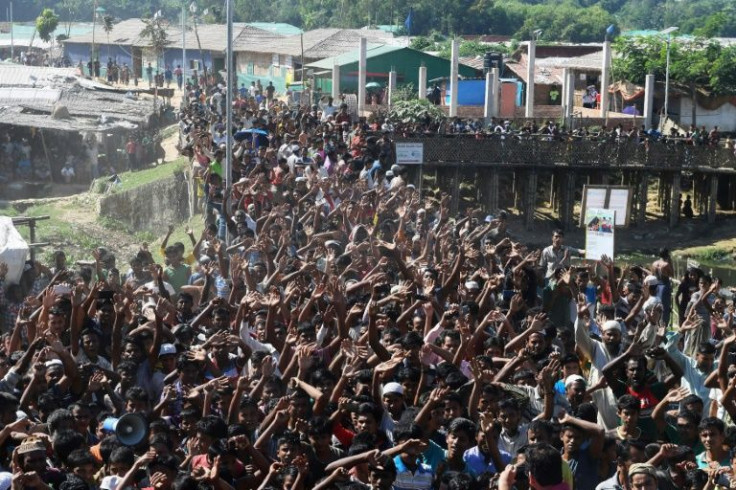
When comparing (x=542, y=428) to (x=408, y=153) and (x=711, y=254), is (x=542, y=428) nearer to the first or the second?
(x=408, y=153)

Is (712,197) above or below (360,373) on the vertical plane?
below

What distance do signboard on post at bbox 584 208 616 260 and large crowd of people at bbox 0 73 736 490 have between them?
29.5 inches

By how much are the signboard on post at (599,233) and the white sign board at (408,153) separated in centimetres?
A: 1192

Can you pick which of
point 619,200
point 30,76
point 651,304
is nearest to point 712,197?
point 619,200

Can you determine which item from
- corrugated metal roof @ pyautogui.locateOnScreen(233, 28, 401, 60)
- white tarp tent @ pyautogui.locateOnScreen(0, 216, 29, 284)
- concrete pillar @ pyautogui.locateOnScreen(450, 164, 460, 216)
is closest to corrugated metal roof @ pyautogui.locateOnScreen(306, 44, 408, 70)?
corrugated metal roof @ pyautogui.locateOnScreen(233, 28, 401, 60)

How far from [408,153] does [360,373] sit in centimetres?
1887

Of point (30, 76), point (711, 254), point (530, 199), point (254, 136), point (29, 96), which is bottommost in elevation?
point (711, 254)

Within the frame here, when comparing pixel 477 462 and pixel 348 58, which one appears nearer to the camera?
pixel 477 462

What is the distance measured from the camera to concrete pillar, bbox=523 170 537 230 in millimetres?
35031

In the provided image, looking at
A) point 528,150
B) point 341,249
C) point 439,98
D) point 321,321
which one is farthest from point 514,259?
point 439,98

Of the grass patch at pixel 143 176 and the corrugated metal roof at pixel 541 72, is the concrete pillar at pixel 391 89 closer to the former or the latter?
the grass patch at pixel 143 176

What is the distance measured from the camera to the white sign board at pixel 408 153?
26734 mm

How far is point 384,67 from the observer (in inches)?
1716

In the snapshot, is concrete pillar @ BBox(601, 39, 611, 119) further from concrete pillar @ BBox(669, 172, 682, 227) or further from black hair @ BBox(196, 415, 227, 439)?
black hair @ BBox(196, 415, 227, 439)
